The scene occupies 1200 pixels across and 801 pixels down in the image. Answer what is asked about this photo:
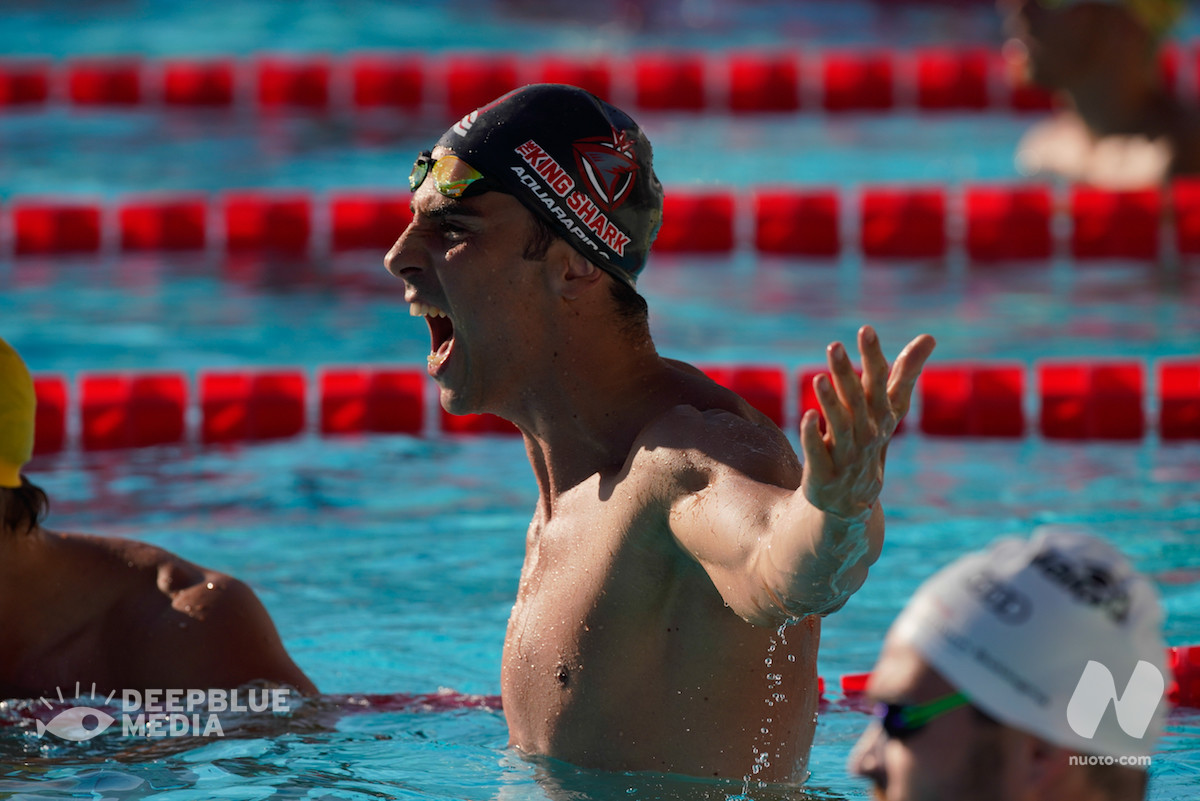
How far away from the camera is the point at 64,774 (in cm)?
294

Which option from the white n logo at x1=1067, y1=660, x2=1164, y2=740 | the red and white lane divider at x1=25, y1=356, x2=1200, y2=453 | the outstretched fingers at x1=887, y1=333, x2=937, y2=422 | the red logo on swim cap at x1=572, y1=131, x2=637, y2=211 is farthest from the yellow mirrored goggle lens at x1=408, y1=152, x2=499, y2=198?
the red and white lane divider at x1=25, y1=356, x2=1200, y2=453

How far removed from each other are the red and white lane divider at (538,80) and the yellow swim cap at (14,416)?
8298 millimetres

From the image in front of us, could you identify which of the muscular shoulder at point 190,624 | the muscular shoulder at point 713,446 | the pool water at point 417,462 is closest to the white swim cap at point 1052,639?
the muscular shoulder at point 713,446

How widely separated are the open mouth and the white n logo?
1.33m

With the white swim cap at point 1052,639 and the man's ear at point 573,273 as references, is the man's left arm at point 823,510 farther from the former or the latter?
the man's ear at point 573,273

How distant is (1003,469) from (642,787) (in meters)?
3.34

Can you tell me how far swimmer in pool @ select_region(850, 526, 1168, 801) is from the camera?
1.50m

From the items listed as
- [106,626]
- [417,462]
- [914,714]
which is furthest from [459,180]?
[417,462]

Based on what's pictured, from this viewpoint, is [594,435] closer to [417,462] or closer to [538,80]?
[417,462]

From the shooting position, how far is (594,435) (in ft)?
8.61

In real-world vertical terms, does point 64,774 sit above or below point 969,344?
below

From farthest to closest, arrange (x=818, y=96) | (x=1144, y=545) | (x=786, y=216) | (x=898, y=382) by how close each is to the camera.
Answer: (x=818, y=96) → (x=786, y=216) → (x=1144, y=545) → (x=898, y=382)

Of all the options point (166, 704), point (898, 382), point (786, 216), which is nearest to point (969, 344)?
point (786, 216)

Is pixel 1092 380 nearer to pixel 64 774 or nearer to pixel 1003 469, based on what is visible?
pixel 1003 469
